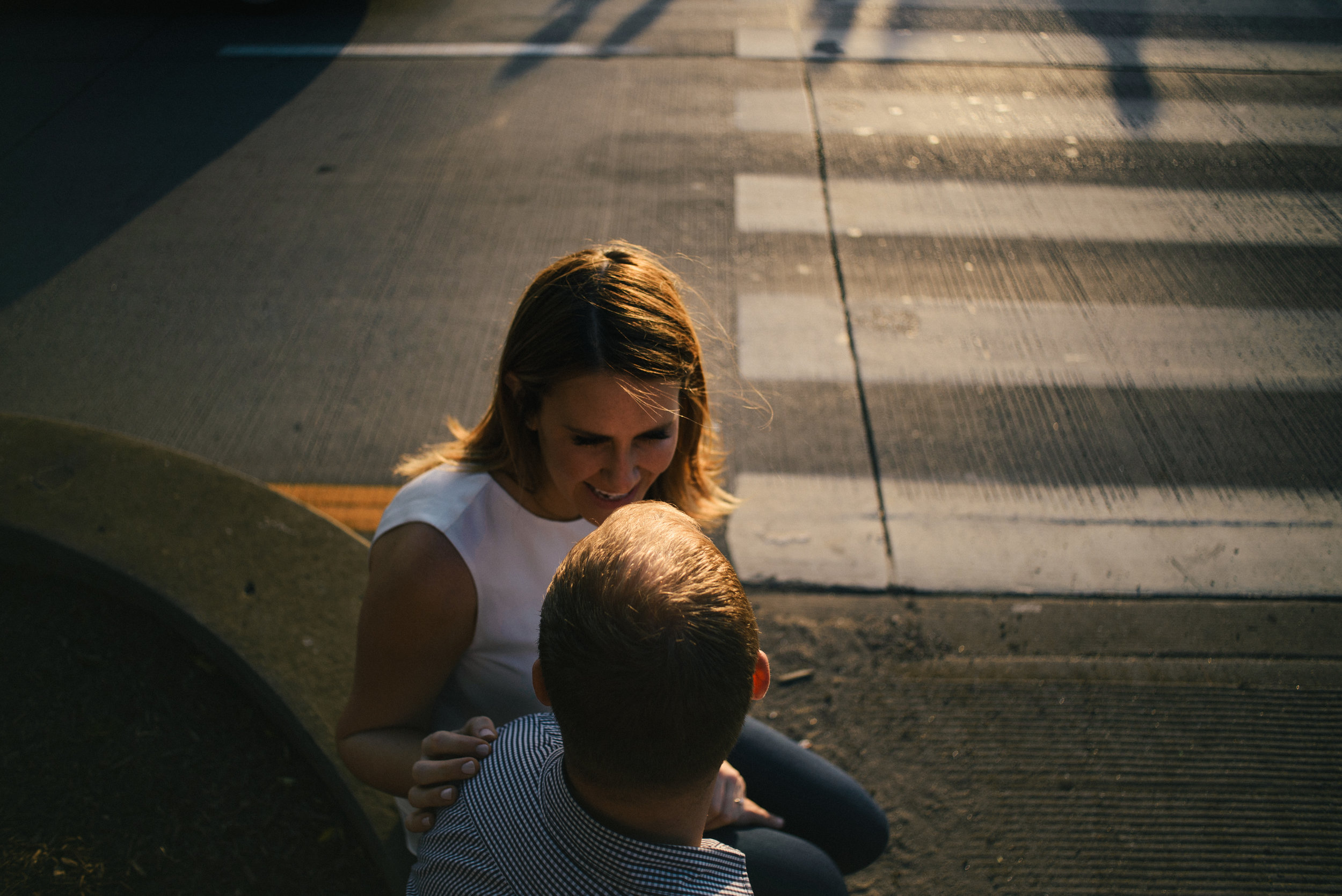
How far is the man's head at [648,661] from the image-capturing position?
1199 mm

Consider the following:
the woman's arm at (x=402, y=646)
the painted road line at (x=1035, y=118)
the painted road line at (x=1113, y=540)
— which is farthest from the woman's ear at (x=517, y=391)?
the painted road line at (x=1035, y=118)

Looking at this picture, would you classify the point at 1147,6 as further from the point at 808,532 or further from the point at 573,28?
the point at 808,532

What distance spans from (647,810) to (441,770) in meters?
0.45

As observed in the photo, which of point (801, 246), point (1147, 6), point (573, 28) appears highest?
point (1147, 6)

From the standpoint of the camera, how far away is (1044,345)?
469 cm

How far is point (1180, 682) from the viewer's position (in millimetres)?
3199

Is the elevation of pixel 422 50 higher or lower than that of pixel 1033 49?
→ lower

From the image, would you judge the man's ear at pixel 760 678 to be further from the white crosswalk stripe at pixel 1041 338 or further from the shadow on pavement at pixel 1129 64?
the shadow on pavement at pixel 1129 64

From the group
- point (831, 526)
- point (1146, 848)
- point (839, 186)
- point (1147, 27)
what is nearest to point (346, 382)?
point (831, 526)

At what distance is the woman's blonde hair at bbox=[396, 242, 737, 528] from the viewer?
76.0 inches

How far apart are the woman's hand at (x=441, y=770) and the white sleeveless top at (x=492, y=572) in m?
0.42

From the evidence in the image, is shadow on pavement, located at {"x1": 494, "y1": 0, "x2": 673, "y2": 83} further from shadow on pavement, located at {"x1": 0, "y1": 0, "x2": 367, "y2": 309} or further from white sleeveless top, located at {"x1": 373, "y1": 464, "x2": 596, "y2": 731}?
white sleeveless top, located at {"x1": 373, "y1": 464, "x2": 596, "y2": 731}

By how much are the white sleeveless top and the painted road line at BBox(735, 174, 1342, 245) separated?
12.6 feet

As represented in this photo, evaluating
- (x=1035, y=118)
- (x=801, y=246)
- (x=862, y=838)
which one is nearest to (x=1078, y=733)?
(x=862, y=838)
